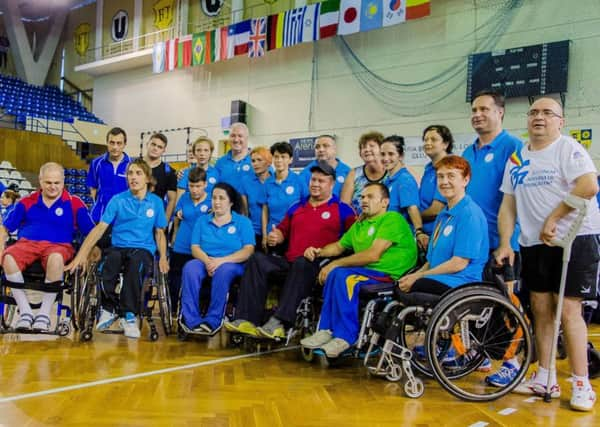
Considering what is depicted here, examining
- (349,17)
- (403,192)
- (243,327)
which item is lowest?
(243,327)

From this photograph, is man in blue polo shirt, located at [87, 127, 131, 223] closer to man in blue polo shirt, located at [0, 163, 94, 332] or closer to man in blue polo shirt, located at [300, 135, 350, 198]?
man in blue polo shirt, located at [0, 163, 94, 332]

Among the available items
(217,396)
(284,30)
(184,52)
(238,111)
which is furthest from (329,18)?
(217,396)

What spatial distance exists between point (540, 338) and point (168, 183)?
9.34ft

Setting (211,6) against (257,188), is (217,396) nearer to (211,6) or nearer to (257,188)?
(257,188)

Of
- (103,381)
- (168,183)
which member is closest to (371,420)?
(103,381)

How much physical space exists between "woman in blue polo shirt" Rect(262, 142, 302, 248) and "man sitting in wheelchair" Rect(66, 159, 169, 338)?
687mm

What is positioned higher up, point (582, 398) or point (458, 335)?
point (458, 335)

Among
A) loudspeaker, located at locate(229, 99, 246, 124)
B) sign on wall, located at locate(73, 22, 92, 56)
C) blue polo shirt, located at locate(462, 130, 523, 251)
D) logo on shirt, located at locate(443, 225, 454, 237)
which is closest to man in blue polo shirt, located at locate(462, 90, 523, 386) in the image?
blue polo shirt, located at locate(462, 130, 523, 251)

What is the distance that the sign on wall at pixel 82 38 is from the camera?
15.7 meters

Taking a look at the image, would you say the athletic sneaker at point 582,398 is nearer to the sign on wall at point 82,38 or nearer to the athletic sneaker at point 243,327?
the athletic sneaker at point 243,327

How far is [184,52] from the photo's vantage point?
475 inches

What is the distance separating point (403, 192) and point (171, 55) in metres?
10.3

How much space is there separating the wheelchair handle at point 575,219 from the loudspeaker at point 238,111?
9700mm

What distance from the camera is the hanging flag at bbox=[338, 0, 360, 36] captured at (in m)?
9.37
